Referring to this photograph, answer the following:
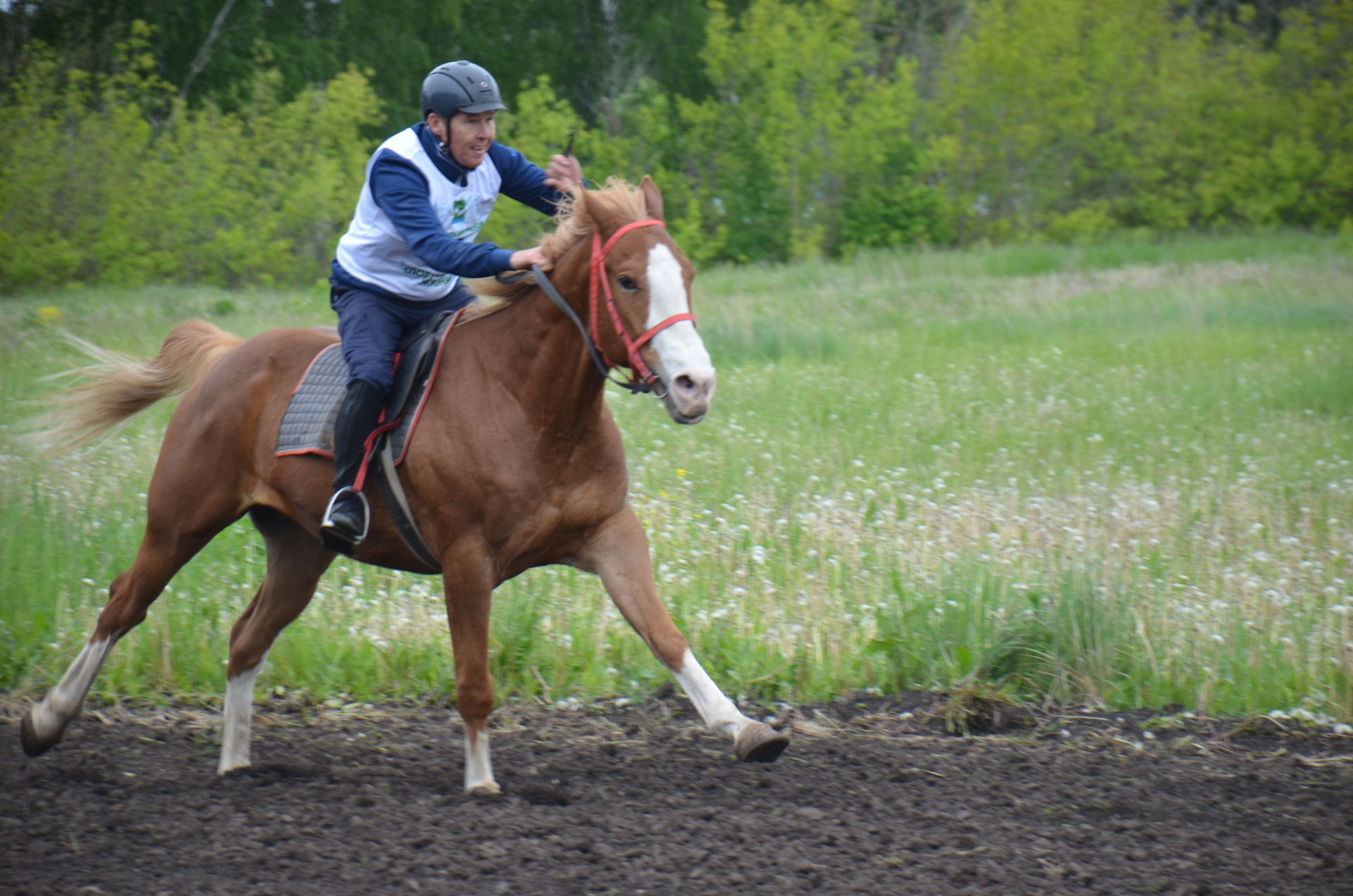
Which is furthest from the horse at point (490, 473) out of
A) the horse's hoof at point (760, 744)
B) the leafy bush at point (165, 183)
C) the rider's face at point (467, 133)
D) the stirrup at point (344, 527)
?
the leafy bush at point (165, 183)

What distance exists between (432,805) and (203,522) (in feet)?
5.60

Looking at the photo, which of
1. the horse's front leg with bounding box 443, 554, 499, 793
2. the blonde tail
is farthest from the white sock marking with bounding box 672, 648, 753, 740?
the blonde tail

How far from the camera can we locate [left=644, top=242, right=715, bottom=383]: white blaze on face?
13.3 ft

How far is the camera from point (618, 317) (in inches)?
173

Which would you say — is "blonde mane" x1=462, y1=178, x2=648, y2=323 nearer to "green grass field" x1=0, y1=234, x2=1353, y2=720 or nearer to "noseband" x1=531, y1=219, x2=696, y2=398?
"noseband" x1=531, y1=219, x2=696, y2=398

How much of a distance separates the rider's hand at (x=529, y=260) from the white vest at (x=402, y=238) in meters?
0.39

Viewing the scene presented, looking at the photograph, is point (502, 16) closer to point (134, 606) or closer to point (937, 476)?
point (937, 476)

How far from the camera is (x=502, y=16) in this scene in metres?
38.6

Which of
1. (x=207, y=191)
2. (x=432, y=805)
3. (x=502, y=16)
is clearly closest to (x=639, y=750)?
(x=432, y=805)

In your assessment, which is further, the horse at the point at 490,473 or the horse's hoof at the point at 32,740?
Result: the horse's hoof at the point at 32,740

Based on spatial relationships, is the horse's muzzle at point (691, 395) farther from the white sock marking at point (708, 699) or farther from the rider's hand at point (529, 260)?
the white sock marking at point (708, 699)

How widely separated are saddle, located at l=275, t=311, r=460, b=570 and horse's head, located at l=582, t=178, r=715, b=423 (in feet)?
2.63

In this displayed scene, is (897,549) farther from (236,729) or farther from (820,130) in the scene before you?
(820,130)

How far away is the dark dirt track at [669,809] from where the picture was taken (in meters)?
3.90
